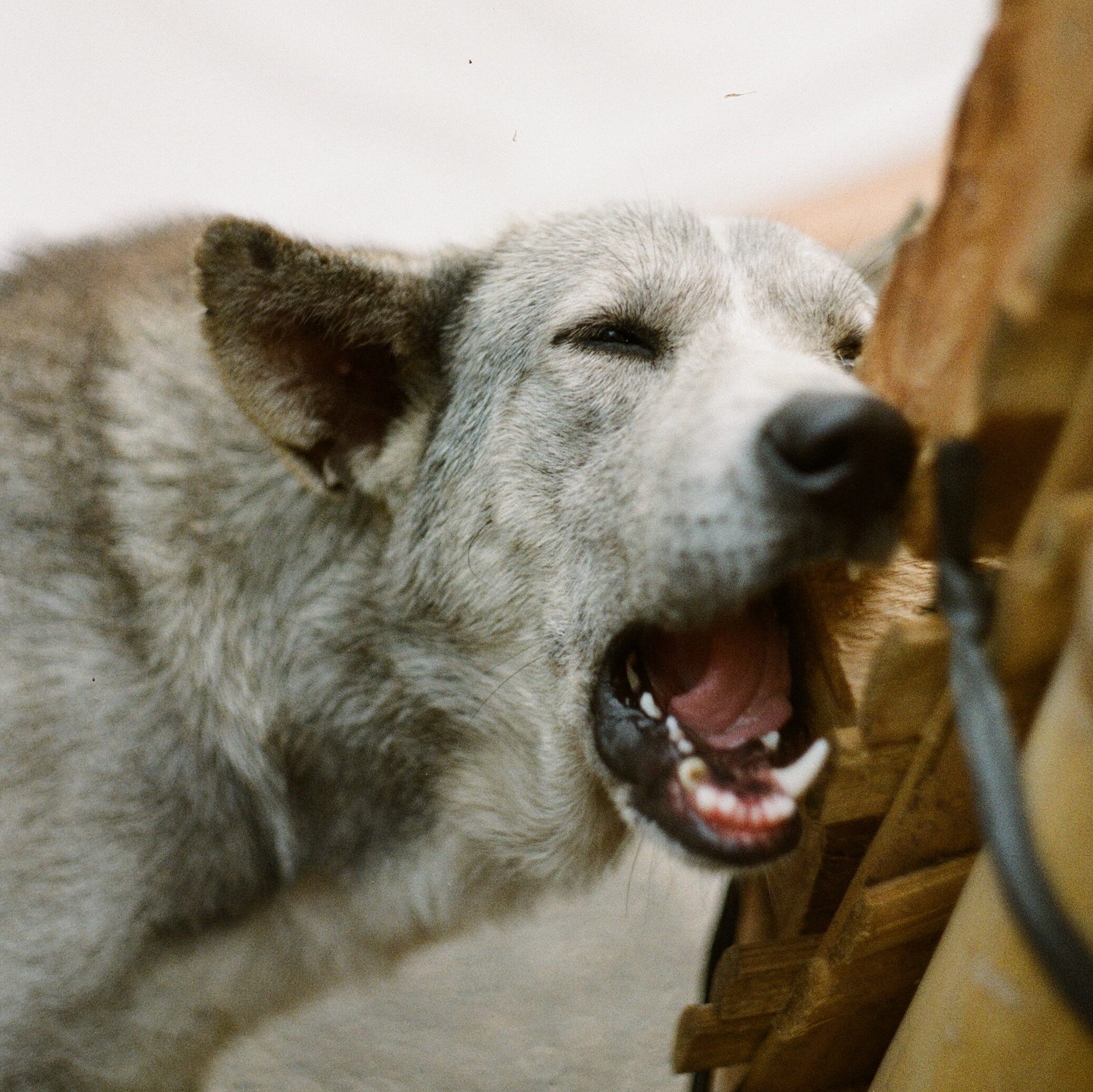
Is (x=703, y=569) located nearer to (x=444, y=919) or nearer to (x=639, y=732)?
(x=639, y=732)

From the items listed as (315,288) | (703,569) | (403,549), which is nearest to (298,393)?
(315,288)

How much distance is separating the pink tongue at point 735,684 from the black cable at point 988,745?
0.69m

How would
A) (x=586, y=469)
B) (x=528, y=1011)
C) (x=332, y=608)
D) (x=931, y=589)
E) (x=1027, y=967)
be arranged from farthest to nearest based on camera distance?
(x=528, y=1011), (x=332, y=608), (x=586, y=469), (x=931, y=589), (x=1027, y=967)

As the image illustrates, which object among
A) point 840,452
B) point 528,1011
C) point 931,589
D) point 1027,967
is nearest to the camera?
point 1027,967

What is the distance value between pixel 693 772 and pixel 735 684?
0.60ft

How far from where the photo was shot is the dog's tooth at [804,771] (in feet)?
4.64

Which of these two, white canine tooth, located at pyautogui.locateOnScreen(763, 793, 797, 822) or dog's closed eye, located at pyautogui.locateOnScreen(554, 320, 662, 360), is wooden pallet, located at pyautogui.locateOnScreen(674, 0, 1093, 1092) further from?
dog's closed eye, located at pyautogui.locateOnScreen(554, 320, 662, 360)

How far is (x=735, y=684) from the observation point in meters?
1.64

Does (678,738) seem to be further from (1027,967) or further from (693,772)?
(1027,967)

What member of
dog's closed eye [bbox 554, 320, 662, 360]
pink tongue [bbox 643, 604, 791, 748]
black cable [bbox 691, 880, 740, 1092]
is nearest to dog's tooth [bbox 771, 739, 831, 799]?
pink tongue [bbox 643, 604, 791, 748]

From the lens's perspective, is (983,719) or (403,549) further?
(403,549)

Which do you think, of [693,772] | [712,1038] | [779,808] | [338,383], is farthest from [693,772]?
[338,383]

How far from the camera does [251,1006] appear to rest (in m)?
2.09

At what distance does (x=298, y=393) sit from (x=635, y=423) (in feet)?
2.27
